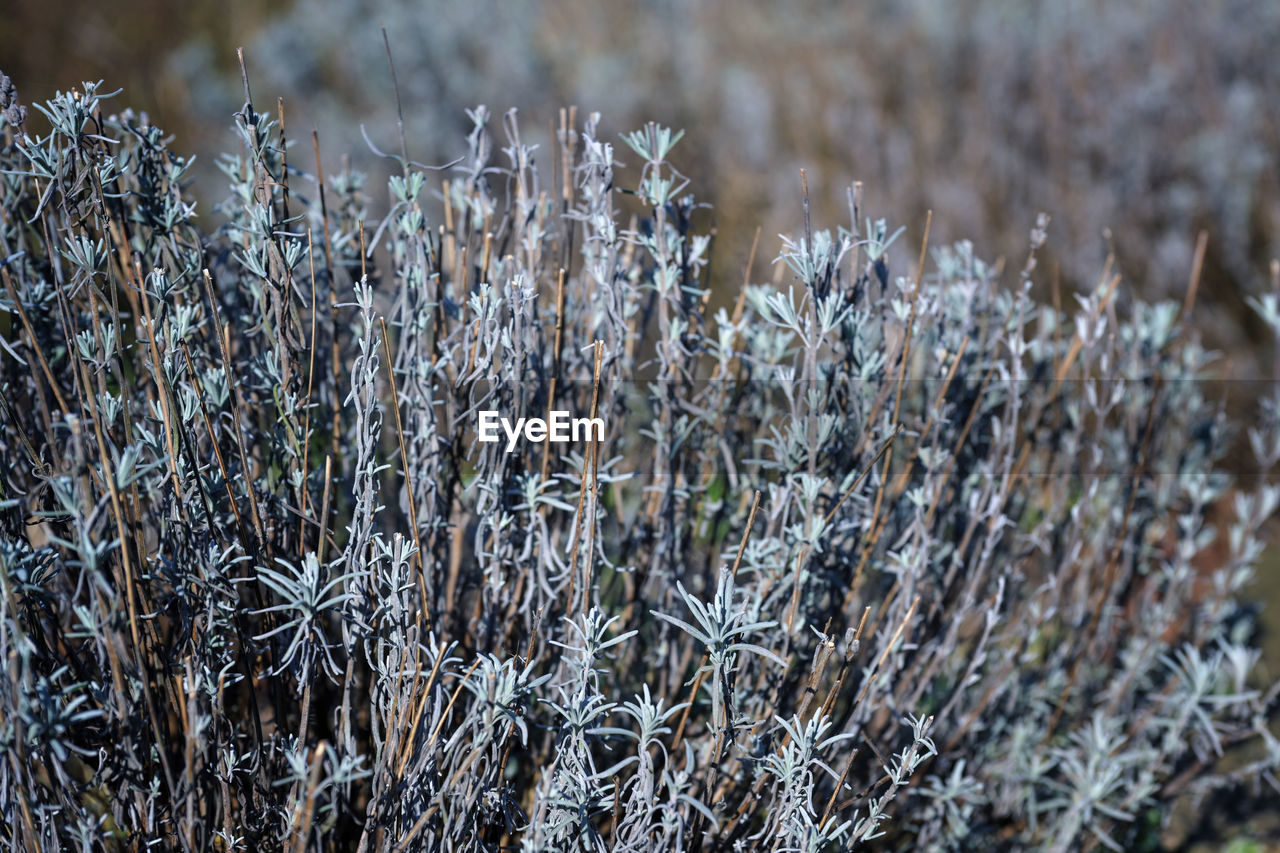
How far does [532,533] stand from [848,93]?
451 centimetres

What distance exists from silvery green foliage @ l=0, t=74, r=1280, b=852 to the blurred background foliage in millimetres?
2516

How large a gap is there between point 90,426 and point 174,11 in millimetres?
7802

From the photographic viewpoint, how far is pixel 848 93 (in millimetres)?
5230

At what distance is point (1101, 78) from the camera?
467cm

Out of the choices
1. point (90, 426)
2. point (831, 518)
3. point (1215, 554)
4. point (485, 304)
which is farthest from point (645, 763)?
point (1215, 554)

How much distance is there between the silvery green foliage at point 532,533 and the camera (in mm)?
1244

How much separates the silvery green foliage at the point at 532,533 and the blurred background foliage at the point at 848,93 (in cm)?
252

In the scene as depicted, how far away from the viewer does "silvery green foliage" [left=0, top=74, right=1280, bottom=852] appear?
49.0 inches
